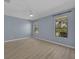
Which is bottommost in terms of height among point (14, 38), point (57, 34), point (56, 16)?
point (14, 38)

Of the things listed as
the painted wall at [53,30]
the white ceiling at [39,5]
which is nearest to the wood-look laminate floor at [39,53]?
the painted wall at [53,30]

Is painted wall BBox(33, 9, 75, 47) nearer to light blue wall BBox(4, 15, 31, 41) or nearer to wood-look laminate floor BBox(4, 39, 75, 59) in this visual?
wood-look laminate floor BBox(4, 39, 75, 59)

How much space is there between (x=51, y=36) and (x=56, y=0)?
3190mm

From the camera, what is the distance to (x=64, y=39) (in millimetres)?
4441

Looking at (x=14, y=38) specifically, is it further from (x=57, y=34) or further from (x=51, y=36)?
(x=57, y=34)

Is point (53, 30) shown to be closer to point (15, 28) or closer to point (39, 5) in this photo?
point (39, 5)

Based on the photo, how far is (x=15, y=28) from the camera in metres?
6.65

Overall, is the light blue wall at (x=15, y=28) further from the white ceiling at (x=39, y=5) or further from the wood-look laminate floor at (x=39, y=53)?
the wood-look laminate floor at (x=39, y=53)

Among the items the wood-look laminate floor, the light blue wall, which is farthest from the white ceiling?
the wood-look laminate floor

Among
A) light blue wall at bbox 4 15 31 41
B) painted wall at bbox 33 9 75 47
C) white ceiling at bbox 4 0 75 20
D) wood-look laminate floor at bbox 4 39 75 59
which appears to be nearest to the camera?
wood-look laminate floor at bbox 4 39 75 59

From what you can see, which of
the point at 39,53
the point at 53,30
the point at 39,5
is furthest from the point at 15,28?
the point at 39,53

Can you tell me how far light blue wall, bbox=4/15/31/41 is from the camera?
5.81 m

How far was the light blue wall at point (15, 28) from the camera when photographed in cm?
581
